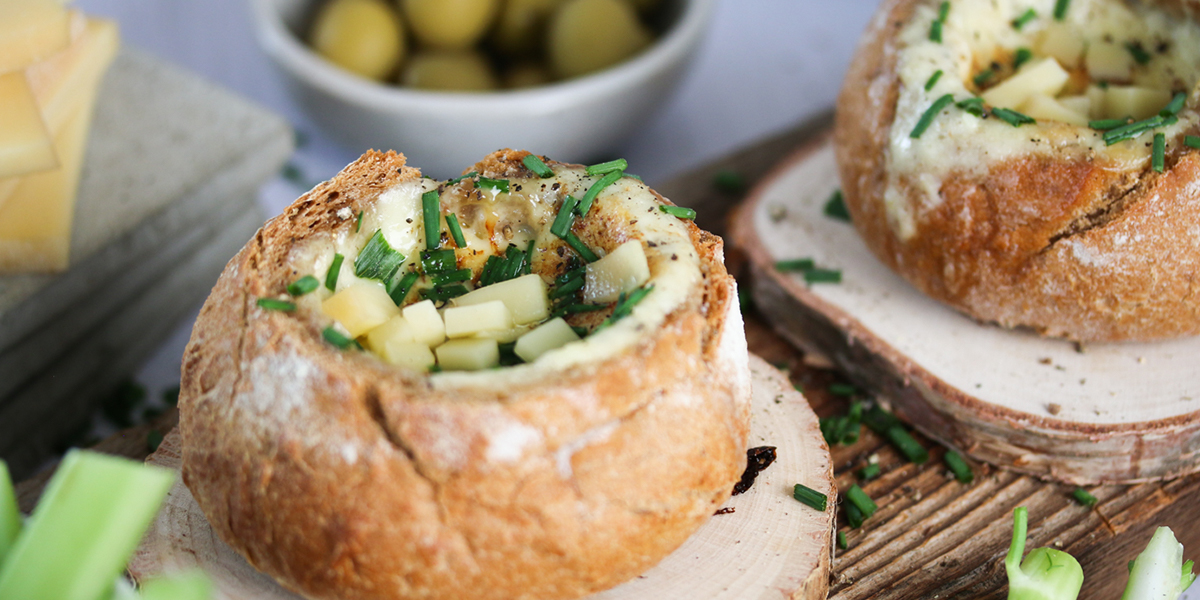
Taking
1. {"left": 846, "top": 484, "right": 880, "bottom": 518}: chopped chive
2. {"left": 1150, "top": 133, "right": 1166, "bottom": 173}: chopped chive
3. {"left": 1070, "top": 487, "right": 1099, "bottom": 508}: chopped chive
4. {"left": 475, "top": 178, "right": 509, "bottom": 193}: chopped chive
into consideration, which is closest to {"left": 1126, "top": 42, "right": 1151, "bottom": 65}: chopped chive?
{"left": 1150, "top": 133, "right": 1166, "bottom": 173}: chopped chive

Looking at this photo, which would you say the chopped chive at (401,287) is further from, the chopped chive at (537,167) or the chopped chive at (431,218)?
the chopped chive at (537,167)

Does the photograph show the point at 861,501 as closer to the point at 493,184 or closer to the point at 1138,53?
the point at 493,184

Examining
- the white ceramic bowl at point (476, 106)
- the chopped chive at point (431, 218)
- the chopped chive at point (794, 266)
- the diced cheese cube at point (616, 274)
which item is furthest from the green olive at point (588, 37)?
the diced cheese cube at point (616, 274)

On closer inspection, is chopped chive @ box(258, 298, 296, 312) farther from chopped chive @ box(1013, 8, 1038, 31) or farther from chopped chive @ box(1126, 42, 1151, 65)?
chopped chive @ box(1126, 42, 1151, 65)

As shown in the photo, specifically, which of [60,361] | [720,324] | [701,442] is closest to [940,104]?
[720,324]

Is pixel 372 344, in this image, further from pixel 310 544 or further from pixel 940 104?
pixel 940 104

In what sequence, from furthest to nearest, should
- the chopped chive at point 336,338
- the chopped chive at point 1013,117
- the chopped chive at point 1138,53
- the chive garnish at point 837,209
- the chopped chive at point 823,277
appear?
1. the chive garnish at point 837,209
2. the chopped chive at point 823,277
3. the chopped chive at point 1138,53
4. the chopped chive at point 1013,117
5. the chopped chive at point 336,338
